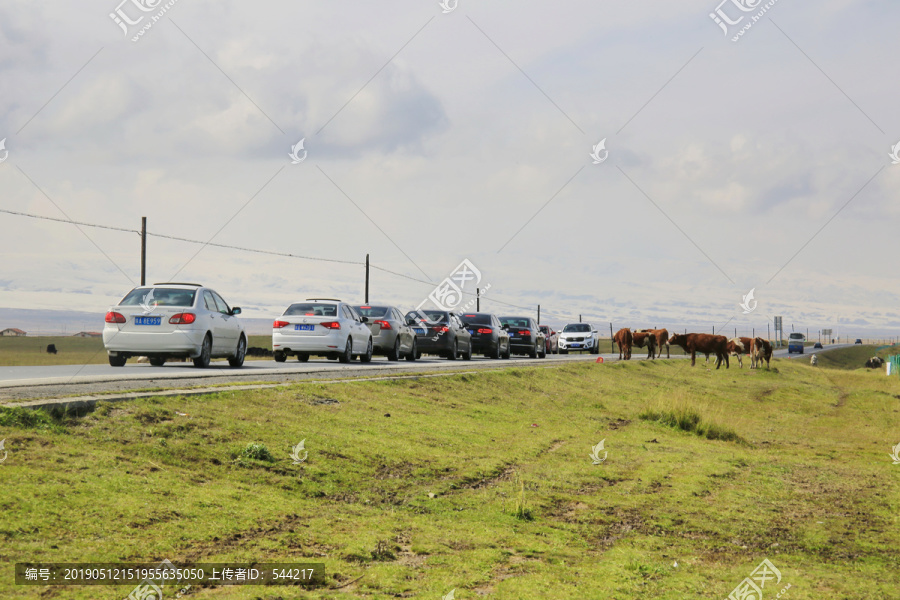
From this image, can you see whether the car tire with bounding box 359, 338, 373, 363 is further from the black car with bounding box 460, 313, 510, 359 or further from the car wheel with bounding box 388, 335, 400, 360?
the black car with bounding box 460, 313, 510, 359

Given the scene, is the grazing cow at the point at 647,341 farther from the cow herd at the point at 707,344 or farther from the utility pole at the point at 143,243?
the utility pole at the point at 143,243

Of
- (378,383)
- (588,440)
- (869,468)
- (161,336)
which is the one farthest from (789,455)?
(161,336)

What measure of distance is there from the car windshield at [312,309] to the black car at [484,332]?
42.0ft

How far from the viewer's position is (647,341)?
49469 millimetres

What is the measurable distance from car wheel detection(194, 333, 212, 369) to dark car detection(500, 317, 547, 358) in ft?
82.4

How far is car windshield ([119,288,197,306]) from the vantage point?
64.9 ft

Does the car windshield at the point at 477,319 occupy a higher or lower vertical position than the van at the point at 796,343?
higher

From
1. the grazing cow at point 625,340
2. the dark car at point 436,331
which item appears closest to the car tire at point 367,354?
the dark car at point 436,331

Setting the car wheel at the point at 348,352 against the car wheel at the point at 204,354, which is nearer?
the car wheel at the point at 204,354

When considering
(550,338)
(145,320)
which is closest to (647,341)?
(550,338)

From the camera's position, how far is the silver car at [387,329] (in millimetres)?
29703

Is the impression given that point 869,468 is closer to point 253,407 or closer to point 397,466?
point 397,466

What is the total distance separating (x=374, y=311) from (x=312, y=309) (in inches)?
191

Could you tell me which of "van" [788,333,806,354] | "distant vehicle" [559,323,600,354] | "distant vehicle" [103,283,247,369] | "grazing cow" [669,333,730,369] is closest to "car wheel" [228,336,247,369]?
"distant vehicle" [103,283,247,369]
